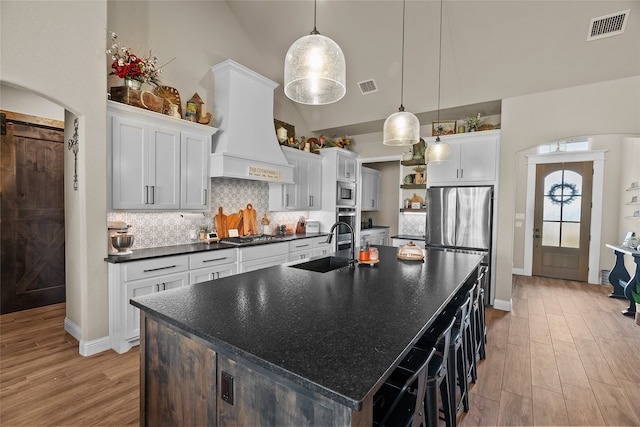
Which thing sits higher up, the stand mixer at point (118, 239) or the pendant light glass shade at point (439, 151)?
the pendant light glass shade at point (439, 151)

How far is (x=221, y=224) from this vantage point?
13.6 ft

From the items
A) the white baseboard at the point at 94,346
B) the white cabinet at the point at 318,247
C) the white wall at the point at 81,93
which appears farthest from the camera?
the white cabinet at the point at 318,247

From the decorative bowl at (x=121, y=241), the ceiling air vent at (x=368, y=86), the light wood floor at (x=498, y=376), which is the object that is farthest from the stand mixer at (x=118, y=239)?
the ceiling air vent at (x=368, y=86)

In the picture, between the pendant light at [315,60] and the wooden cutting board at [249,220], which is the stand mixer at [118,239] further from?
the pendant light at [315,60]

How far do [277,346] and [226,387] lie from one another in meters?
0.29

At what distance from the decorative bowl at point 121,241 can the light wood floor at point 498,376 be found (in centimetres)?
95

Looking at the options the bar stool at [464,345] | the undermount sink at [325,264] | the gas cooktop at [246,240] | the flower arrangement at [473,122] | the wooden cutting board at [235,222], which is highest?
the flower arrangement at [473,122]

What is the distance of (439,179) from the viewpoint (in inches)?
182

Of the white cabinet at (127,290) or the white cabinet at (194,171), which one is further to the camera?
the white cabinet at (194,171)

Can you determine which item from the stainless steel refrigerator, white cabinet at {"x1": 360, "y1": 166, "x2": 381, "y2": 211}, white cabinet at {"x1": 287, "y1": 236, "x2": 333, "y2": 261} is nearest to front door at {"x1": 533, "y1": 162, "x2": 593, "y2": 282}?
the stainless steel refrigerator

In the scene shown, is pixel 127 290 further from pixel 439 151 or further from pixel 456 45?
pixel 456 45

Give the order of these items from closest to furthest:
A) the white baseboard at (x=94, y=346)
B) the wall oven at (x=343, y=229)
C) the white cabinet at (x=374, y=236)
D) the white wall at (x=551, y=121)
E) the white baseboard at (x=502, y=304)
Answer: the white baseboard at (x=94, y=346) → the white wall at (x=551, y=121) → the white baseboard at (x=502, y=304) → the wall oven at (x=343, y=229) → the white cabinet at (x=374, y=236)

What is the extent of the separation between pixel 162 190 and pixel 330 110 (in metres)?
3.25

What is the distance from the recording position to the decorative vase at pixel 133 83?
2.97m
